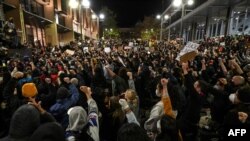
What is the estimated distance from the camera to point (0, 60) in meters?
11.7

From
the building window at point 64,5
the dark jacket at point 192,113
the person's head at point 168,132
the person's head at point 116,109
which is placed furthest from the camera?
the building window at point 64,5

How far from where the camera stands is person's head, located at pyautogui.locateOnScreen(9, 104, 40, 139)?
96.5 inches

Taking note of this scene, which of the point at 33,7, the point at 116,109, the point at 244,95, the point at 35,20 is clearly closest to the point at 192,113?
the point at 244,95

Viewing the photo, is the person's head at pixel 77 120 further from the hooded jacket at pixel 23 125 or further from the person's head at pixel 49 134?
the person's head at pixel 49 134

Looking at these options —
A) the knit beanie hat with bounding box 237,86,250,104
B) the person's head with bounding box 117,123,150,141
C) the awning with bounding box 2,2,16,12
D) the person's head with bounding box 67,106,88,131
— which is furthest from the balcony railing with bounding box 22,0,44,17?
the person's head with bounding box 117,123,150,141

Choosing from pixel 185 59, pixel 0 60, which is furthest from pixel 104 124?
pixel 0 60

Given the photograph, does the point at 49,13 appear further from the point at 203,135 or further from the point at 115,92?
the point at 203,135

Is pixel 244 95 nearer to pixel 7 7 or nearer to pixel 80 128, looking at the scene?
pixel 80 128

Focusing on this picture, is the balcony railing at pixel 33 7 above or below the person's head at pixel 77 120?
above

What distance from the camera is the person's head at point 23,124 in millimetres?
2451

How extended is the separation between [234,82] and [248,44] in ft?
42.8

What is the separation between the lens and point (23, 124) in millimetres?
2471

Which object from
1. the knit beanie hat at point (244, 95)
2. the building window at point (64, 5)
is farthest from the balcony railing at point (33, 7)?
the knit beanie hat at point (244, 95)

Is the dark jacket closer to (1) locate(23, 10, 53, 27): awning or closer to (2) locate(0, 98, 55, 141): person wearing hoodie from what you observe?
(2) locate(0, 98, 55, 141): person wearing hoodie
